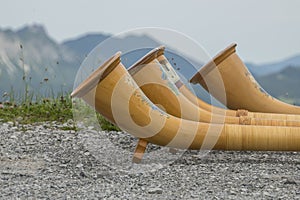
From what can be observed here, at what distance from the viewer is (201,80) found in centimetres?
606

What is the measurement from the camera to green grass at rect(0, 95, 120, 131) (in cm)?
689

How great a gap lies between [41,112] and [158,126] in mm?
2541

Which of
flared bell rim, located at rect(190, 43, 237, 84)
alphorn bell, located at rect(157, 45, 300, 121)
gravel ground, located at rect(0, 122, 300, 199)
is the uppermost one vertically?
flared bell rim, located at rect(190, 43, 237, 84)

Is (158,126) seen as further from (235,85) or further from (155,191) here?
(235,85)

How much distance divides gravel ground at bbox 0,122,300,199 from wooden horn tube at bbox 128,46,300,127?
0.28 meters

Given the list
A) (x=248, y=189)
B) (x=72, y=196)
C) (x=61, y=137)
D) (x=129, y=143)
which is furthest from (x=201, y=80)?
(x=72, y=196)

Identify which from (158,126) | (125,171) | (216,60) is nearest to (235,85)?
(216,60)

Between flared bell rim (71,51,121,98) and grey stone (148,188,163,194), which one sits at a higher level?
flared bell rim (71,51,121,98)

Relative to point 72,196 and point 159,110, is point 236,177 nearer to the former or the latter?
point 159,110

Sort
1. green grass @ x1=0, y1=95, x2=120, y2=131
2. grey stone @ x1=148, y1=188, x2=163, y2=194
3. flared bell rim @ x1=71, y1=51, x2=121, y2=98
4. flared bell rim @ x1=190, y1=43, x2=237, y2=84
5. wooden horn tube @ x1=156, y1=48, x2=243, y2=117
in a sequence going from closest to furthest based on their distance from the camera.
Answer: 1. grey stone @ x1=148, y1=188, x2=163, y2=194
2. flared bell rim @ x1=71, y1=51, x2=121, y2=98
3. wooden horn tube @ x1=156, y1=48, x2=243, y2=117
4. flared bell rim @ x1=190, y1=43, x2=237, y2=84
5. green grass @ x1=0, y1=95, x2=120, y2=131

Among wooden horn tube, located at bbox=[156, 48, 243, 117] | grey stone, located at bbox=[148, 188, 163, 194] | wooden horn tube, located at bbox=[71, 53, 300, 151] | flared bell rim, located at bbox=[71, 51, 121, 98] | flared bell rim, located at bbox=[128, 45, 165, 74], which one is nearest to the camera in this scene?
grey stone, located at bbox=[148, 188, 163, 194]

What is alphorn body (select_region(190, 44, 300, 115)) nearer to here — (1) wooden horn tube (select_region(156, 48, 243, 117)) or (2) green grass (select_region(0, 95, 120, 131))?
(1) wooden horn tube (select_region(156, 48, 243, 117))

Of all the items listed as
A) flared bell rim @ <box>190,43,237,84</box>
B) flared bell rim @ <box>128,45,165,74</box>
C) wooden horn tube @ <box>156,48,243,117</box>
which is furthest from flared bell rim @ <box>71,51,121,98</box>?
flared bell rim @ <box>190,43,237,84</box>

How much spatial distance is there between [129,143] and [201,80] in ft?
2.82
